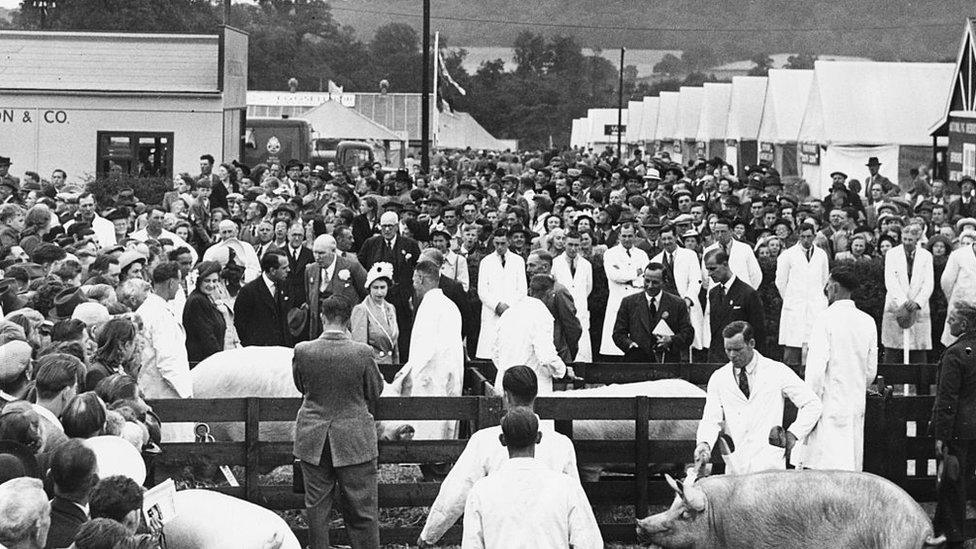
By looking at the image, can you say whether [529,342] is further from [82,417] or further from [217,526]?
[82,417]

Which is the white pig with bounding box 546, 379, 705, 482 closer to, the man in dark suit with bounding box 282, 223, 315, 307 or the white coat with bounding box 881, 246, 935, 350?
the man in dark suit with bounding box 282, 223, 315, 307

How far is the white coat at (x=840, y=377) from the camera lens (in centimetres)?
1062

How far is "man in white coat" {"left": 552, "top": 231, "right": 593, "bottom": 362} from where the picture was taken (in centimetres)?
1648

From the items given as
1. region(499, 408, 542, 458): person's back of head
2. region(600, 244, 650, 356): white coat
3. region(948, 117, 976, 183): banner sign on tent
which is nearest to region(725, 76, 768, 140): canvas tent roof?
region(948, 117, 976, 183): banner sign on tent

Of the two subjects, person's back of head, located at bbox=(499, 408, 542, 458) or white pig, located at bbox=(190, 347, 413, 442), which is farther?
white pig, located at bbox=(190, 347, 413, 442)

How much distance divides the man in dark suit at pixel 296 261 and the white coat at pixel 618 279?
321cm

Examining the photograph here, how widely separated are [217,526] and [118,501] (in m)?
1.32

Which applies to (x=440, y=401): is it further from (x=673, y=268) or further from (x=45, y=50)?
(x=45, y=50)

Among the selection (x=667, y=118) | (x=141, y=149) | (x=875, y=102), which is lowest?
(x=141, y=149)

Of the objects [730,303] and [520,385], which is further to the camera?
[730,303]

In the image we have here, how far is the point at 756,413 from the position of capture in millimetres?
9719

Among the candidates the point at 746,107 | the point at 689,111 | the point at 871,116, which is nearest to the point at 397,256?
the point at 871,116

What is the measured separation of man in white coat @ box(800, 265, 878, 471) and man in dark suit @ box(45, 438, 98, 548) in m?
5.68

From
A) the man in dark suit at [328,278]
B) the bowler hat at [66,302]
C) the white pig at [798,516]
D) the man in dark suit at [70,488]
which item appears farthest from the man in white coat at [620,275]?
the man in dark suit at [70,488]
